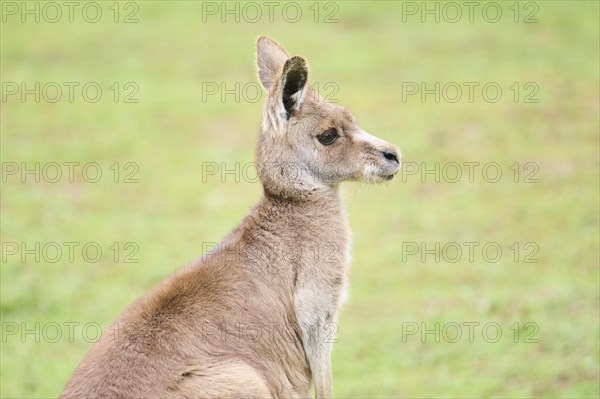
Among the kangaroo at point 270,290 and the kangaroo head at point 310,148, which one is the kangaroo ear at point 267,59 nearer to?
the kangaroo at point 270,290

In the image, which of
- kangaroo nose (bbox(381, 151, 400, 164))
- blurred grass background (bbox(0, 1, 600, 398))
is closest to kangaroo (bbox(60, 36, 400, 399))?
kangaroo nose (bbox(381, 151, 400, 164))

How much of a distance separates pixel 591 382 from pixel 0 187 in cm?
913

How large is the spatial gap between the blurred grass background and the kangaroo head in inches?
108

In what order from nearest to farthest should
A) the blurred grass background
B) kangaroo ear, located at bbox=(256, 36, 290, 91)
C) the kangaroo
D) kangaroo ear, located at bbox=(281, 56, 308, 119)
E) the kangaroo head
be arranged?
the kangaroo, kangaroo ear, located at bbox=(281, 56, 308, 119), the kangaroo head, kangaroo ear, located at bbox=(256, 36, 290, 91), the blurred grass background

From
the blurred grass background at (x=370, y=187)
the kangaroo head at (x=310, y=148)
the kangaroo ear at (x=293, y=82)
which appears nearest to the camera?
the kangaroo ear at (x=293, y=82)

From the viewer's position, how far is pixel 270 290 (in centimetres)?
580

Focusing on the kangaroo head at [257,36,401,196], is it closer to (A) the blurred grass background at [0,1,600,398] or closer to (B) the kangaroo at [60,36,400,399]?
(B) the kangaroo at [60,36,400,399]

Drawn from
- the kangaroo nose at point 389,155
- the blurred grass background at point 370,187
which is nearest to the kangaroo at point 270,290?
the kangaroo nose at point 389,155

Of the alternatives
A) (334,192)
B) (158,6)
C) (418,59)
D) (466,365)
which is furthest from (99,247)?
(158,6)

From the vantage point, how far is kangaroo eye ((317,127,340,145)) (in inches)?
244

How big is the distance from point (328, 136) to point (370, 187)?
999 mm

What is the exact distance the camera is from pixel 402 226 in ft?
40.7

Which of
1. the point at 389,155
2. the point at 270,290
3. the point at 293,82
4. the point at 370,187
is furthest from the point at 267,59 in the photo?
the point at 270,290

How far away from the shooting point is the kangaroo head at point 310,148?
6133 millimetres
